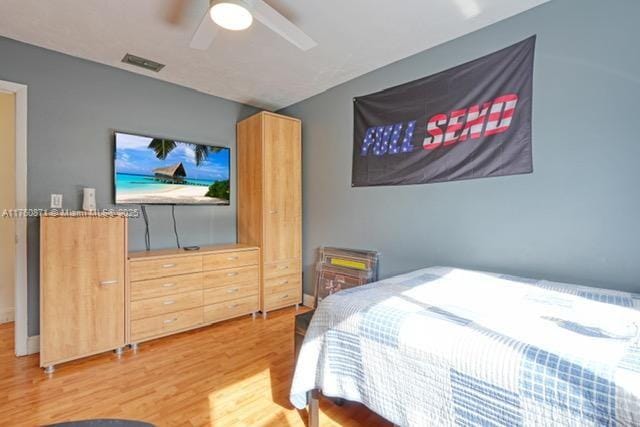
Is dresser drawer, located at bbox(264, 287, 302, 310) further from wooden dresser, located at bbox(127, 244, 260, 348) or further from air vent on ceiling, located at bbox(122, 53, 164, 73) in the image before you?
air vent on ceiling, located at bbox(122, 53, 164, 73)

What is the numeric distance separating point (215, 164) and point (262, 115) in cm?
74

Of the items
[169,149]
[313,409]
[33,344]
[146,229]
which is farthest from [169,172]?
[313,409]

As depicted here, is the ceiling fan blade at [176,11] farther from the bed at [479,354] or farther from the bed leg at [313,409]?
the bed leg at [313,409]

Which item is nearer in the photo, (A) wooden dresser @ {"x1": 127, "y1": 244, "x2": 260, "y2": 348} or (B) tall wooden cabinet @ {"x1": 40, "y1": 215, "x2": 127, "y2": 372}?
(B) tall wooden cabinet @ {"x1": 40, "y1": 215, "x2": 127, "y2": 372}

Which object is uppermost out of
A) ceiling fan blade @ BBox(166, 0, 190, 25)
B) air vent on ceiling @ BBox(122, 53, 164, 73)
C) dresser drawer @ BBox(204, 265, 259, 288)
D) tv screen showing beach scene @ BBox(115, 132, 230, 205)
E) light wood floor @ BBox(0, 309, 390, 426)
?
air vent on ceiling @ BBox(122, 53, 164, 73)

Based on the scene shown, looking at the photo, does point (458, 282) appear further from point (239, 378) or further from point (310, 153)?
point (310, 153)

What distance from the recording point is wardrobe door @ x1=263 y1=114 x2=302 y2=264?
10.6 ft

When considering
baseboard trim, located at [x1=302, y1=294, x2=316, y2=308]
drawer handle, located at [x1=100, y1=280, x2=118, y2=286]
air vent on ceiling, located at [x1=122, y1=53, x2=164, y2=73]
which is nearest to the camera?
drawer handle, located at [x1=100, y1=280, x2=118, y2=286]

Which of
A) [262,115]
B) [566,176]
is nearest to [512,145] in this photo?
[566,176]

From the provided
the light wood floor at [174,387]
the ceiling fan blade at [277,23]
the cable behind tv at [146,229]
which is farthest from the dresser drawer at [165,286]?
the ceiling fan blade at [277,23]

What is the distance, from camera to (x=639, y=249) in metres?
1.60

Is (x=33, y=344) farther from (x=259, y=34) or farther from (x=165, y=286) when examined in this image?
(x=259, y=34)

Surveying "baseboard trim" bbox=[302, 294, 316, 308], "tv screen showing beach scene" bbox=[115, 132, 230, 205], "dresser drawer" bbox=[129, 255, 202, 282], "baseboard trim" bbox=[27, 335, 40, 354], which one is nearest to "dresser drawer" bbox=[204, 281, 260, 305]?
"dresser drawer" bbox=[129, 255, 202, 282]

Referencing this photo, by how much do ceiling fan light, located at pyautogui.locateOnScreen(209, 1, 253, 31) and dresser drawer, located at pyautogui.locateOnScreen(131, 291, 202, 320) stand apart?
7.08 ft
